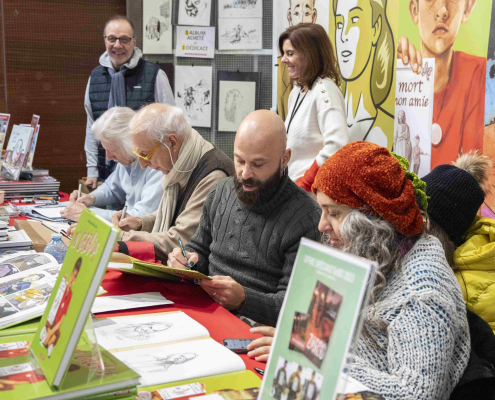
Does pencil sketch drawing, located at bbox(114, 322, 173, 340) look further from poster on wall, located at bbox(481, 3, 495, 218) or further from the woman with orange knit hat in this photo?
poster on wall, located at bbox(481, 3, 495, 218)

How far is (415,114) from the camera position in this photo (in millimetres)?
3021

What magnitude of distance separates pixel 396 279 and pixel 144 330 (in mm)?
671

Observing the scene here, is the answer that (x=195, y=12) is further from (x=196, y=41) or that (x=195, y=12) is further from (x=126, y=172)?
(x=126, y=172)

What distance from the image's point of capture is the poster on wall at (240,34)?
4.82 metres

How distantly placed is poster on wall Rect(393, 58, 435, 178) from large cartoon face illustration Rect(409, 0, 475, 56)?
10cm

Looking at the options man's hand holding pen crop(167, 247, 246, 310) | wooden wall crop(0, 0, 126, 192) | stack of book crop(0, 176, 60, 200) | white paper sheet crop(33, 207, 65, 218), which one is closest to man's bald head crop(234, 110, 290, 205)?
man's hand holding pen crop(167, 247, 246, 310)

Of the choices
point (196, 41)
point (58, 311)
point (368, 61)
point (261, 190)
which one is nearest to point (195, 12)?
point (196, 41)

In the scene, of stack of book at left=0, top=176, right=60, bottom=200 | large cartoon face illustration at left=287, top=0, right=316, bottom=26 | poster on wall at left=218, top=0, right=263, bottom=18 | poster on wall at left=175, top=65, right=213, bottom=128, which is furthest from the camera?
poster on wall at left=175, top=65, right=213, bottom=128

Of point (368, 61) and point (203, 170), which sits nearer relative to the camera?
point (203, 170)

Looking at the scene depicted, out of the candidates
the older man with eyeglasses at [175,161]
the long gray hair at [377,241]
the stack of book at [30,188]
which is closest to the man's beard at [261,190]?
the older man with eyeglasses at [175,161]

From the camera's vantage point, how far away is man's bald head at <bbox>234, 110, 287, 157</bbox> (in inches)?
82.2

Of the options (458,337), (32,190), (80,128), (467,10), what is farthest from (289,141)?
(80,128)

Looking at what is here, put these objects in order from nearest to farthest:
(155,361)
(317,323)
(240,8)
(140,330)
→ (317,323) → (155,361) → (140,330) → (240,8)

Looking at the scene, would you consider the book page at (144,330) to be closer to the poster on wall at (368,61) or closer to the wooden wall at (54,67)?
the poster on wall at (368,61)
